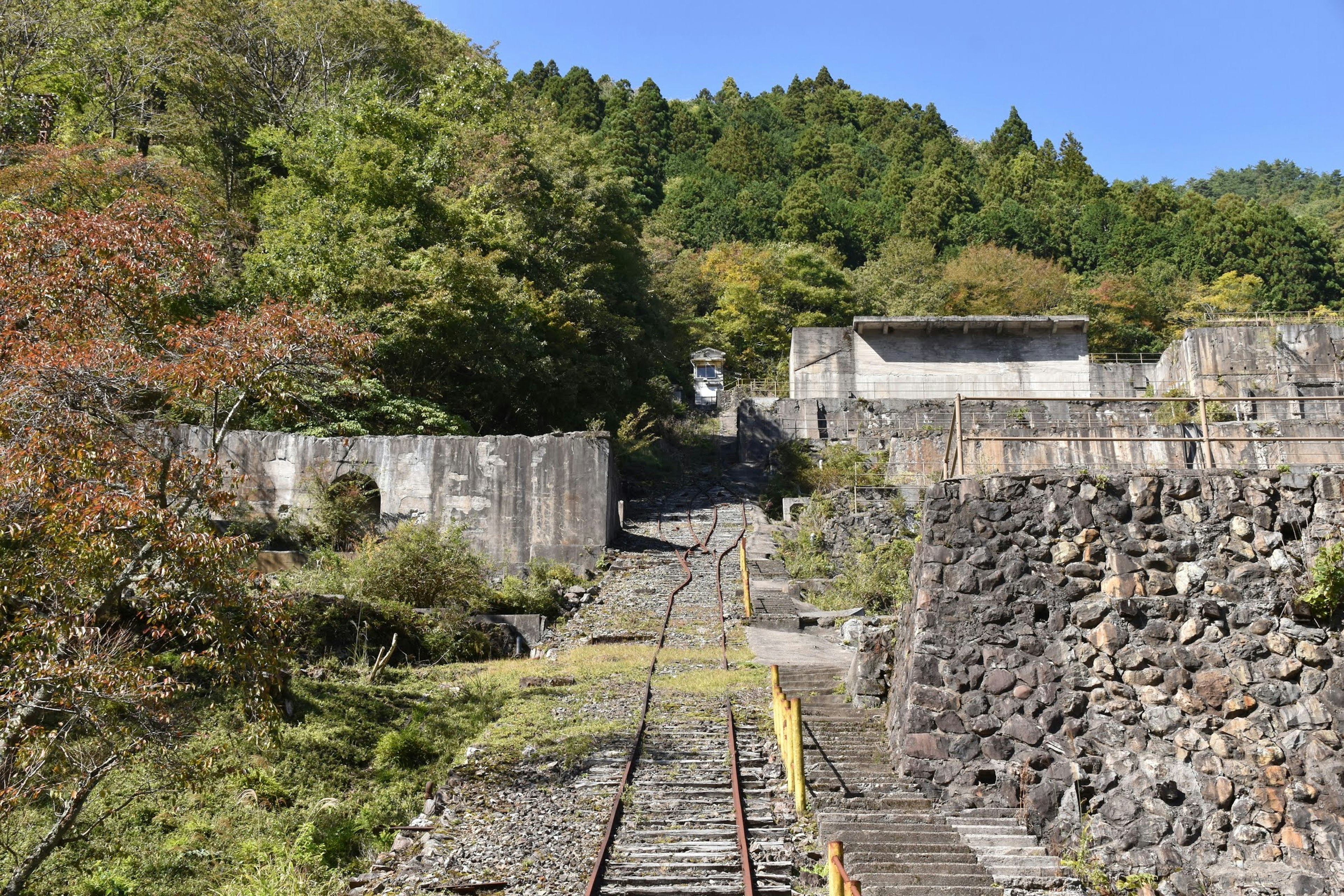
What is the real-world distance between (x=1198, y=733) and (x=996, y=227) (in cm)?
5389

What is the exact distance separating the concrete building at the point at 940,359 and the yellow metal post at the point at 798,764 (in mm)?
27597

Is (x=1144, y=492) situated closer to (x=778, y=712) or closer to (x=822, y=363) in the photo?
(x=778, y=712)

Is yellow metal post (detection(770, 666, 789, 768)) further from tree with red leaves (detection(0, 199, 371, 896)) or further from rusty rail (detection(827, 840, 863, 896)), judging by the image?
tree with red leaves (detection(0, 199, 371, 896))

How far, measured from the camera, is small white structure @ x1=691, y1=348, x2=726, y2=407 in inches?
1823

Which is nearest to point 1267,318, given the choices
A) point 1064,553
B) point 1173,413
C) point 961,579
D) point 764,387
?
point 1173,413

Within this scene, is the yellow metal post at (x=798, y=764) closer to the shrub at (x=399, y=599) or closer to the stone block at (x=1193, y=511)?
the stone block at (x=1193, y=511)

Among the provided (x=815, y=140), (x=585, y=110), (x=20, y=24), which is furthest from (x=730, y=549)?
(x=815, y=140)

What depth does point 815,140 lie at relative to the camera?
239 feet

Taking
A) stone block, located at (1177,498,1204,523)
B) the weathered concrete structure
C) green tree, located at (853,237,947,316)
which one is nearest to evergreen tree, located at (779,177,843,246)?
green tree, located at (853,237,947,316)

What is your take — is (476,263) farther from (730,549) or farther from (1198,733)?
(1198,733)

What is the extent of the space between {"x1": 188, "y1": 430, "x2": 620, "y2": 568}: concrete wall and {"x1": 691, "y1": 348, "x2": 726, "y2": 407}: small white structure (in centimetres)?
2483

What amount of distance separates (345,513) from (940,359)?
22.9 metres

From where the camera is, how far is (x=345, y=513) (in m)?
20.3

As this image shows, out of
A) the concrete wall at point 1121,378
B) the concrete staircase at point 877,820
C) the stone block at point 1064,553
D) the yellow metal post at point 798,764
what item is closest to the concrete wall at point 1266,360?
the concrete wall at point 1121,378
